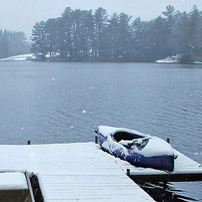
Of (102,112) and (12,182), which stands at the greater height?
(12,182)

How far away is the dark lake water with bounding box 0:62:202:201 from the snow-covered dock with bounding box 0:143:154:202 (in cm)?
313

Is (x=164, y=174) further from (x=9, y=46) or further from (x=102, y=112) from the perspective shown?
(x=9, y=46)

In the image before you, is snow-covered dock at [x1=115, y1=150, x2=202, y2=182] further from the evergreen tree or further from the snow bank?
the evergreen tree

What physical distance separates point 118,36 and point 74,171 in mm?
103798

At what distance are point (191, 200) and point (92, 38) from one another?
110m

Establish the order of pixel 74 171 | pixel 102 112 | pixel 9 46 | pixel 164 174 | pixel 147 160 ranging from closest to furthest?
pixel 74 171 → pixel 164 174 → pixel 147 160 → pixel 102 112 → pixel 9 46

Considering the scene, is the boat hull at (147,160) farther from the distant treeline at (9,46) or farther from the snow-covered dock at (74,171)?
the distant treeline at (9,46)

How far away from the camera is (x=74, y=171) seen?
38.8 feet

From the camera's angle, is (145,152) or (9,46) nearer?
(145,152)

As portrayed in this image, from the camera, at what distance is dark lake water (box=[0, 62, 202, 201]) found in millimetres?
22842

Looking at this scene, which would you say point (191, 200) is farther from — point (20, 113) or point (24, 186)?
point (20, 113)

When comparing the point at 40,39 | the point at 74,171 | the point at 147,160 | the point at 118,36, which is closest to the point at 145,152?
the point at 147,160

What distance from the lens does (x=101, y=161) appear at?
1305 cm

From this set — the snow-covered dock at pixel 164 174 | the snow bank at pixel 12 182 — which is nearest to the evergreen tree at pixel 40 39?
the snow-covered dock at pixel 164 174
